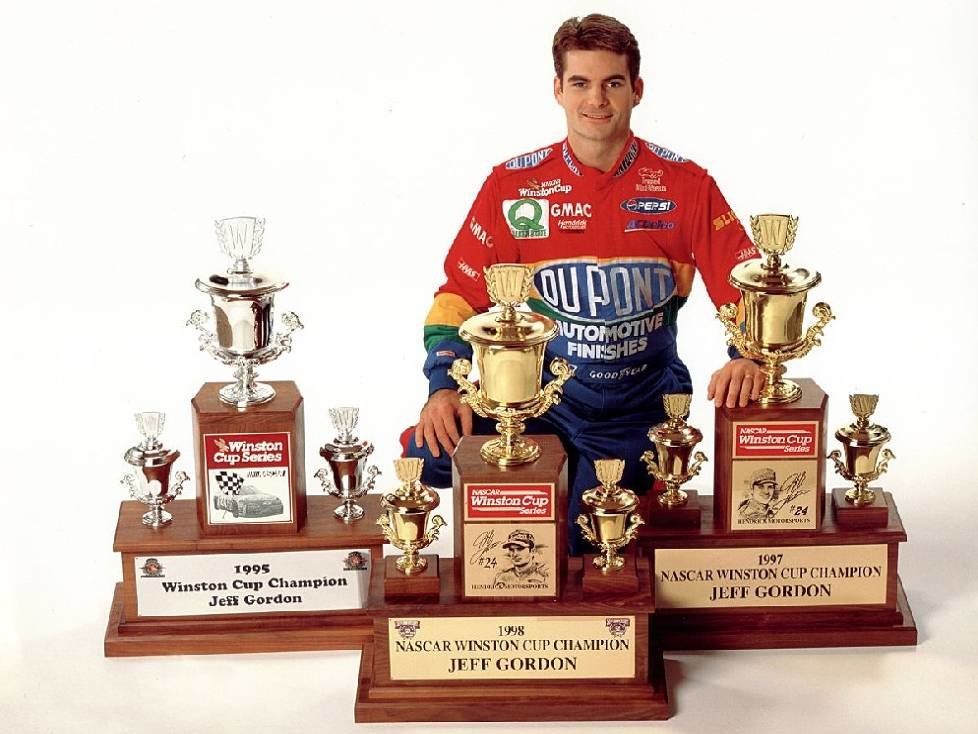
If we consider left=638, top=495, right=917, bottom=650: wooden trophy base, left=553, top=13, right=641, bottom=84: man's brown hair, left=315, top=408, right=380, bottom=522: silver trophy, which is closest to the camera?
left=638, top=495, right=917, bottom=650: wooden trophy base

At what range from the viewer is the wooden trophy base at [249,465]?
4.18 metres

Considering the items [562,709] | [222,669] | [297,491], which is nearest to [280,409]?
[297,491]

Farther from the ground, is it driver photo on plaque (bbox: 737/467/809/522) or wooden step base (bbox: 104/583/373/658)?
driver photo on plaque (bbox: 737/467/809/522)

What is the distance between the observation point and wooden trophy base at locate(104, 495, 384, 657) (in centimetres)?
429

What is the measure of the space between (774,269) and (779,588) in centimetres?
75

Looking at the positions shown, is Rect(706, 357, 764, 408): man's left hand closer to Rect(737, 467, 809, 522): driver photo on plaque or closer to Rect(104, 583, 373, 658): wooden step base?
Rect(737, 467, 809, 522): driver photo on plaque

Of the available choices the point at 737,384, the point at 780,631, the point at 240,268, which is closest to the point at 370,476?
the point at 240,268

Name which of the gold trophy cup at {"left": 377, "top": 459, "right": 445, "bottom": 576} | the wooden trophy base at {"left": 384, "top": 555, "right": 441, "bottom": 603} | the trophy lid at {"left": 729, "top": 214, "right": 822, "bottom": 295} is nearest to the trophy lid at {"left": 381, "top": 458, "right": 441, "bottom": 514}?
the gold trophy cup at {"left": 377, "top": 459, "right": 445, "bottom": 576}

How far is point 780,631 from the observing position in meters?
4.31

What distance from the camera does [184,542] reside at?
427cm

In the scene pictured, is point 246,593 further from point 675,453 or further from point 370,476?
point 675,453

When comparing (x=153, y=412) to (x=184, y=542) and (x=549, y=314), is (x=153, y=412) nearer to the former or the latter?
(x=184, y=542)

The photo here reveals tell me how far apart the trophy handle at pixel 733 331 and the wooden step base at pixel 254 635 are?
1.07 metres

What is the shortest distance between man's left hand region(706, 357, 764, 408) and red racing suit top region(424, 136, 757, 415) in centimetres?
39
